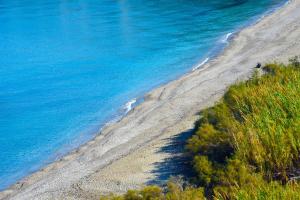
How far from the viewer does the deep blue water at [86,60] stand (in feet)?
67.5

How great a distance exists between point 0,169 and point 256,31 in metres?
18.7

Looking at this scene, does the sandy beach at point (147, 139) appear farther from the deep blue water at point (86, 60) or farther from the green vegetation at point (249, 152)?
the green vegetation at point (249, 152)

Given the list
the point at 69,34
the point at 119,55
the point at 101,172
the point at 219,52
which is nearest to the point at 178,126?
the point at 101,172

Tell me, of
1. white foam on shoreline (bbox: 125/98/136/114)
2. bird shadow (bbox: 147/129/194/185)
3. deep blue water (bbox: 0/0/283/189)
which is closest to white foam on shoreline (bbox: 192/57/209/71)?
deep blue water (bbox: 0/0/283/189)

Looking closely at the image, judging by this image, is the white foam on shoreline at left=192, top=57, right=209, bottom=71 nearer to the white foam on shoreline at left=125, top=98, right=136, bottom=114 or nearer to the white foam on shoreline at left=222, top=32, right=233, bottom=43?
the white foam on shoreline at left=222, top=32, right=233, bottom=43

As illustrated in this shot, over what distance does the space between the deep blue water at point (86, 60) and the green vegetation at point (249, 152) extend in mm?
6950

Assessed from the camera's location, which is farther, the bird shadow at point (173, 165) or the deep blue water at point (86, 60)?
the deep blue water at point (86, 60)

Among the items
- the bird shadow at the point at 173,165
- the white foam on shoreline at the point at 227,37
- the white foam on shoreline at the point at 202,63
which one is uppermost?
the white foam on shoreline at the point at 227,37

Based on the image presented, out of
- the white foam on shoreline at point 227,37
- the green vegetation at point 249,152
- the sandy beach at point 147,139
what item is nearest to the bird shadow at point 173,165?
the sandy beach at point 147,139

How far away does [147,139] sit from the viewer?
56.5 feet

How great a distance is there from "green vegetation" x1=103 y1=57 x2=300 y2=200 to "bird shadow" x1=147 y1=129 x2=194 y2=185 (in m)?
0.33

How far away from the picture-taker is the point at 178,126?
17531 mm

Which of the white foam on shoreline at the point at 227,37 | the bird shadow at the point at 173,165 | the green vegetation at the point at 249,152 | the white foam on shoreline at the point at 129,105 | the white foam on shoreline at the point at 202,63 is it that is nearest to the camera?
the green vegetation at the point at 249,152

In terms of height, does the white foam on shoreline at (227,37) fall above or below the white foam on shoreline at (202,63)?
above
